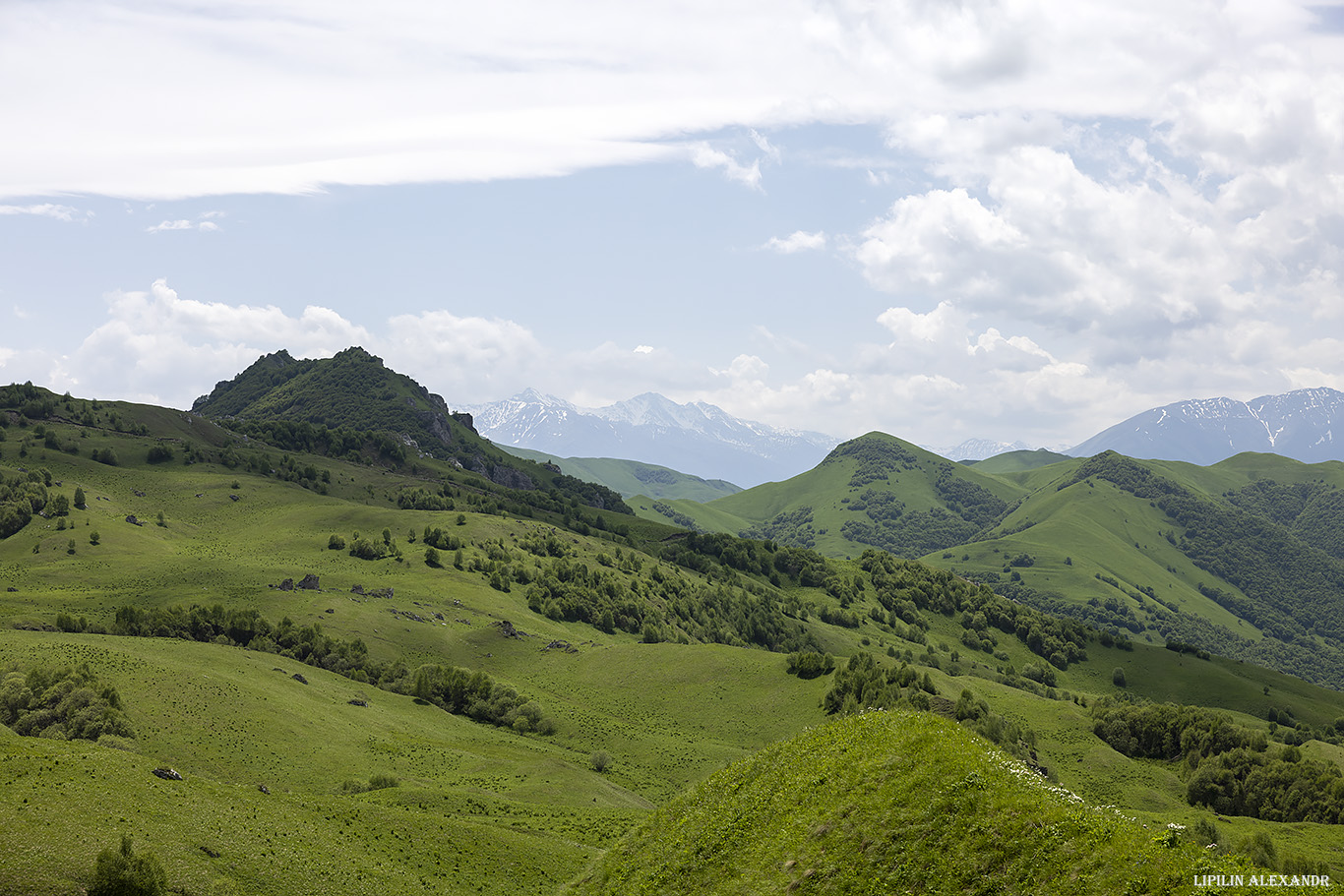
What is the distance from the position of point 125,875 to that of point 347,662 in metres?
91.4

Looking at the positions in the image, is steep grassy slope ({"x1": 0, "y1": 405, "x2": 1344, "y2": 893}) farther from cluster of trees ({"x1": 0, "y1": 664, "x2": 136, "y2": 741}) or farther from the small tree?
cluster of trees ({"x1": 0, "y1": 664, "x2": 136, "y2": 741})

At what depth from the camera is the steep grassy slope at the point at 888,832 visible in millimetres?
27703

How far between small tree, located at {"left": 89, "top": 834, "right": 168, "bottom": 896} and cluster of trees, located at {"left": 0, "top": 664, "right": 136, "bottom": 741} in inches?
1384

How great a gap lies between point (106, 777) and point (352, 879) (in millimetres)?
17749

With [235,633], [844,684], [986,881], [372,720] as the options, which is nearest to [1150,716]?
[844,684]

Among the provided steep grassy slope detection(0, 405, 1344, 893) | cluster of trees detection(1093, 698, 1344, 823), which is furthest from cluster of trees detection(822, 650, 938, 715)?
cluster of trees detection(1093, 698, 1344, 823)

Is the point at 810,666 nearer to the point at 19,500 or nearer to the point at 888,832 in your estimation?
the point at 888,832

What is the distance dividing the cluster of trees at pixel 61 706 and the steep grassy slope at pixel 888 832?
53865 millimetres

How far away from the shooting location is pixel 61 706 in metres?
75.6

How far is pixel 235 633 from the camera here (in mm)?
127750

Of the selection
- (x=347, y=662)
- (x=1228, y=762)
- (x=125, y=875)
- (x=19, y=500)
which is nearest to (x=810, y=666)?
(x=1228, y=762)

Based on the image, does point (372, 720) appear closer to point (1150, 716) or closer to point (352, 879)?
point (352, 879)

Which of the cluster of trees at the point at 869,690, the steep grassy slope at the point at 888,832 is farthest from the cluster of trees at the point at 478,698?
the steep grassy slope at the point at 888,832

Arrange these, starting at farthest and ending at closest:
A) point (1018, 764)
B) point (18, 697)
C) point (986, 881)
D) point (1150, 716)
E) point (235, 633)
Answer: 1. point (1150, 716)
2. point (235, 633)
3. point (18, 697)
4. point (1018, 764)
5. point (986, 881)
